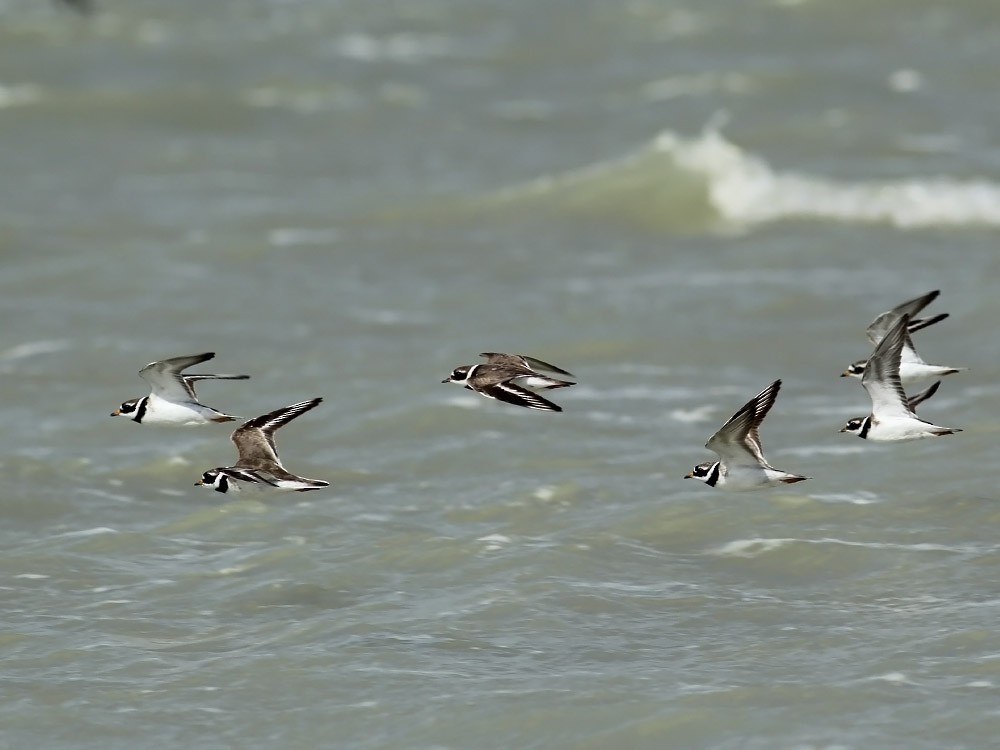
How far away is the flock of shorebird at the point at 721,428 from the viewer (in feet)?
40.3

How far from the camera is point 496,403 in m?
17.7

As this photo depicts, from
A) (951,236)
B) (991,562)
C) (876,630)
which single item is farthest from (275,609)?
(951,236)

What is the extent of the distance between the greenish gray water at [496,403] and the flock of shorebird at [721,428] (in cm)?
84

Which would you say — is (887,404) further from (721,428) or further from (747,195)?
(747,195)

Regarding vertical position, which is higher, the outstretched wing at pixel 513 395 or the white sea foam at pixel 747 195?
the white sea foam at pixel 747 195

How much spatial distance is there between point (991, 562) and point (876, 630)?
64.8 inches

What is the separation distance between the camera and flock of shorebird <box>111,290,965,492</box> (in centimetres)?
1227

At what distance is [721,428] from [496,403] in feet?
18.2

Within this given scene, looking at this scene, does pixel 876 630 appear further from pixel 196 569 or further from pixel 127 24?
pixel 127 24

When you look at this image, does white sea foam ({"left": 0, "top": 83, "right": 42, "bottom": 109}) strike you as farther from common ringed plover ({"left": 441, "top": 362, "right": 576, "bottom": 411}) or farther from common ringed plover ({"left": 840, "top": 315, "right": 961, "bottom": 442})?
common ringed plover ({"left": 840, "top": 315, "right": 961, "bottom": 442})

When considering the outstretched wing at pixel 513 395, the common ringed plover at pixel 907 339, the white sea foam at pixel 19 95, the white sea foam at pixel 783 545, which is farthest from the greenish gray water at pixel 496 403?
the outstretched wing at pixel 513 395

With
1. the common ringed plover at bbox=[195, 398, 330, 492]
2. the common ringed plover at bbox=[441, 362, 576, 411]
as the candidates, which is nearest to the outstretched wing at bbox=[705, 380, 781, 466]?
the common ringed plover at bbox=[441, 362, 576, 411]

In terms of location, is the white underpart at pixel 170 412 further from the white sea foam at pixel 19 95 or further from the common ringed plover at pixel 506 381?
the white sea foam at pixel 19 95

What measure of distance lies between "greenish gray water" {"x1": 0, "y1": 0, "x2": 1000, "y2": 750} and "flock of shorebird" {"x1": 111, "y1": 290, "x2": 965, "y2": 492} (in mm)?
840
